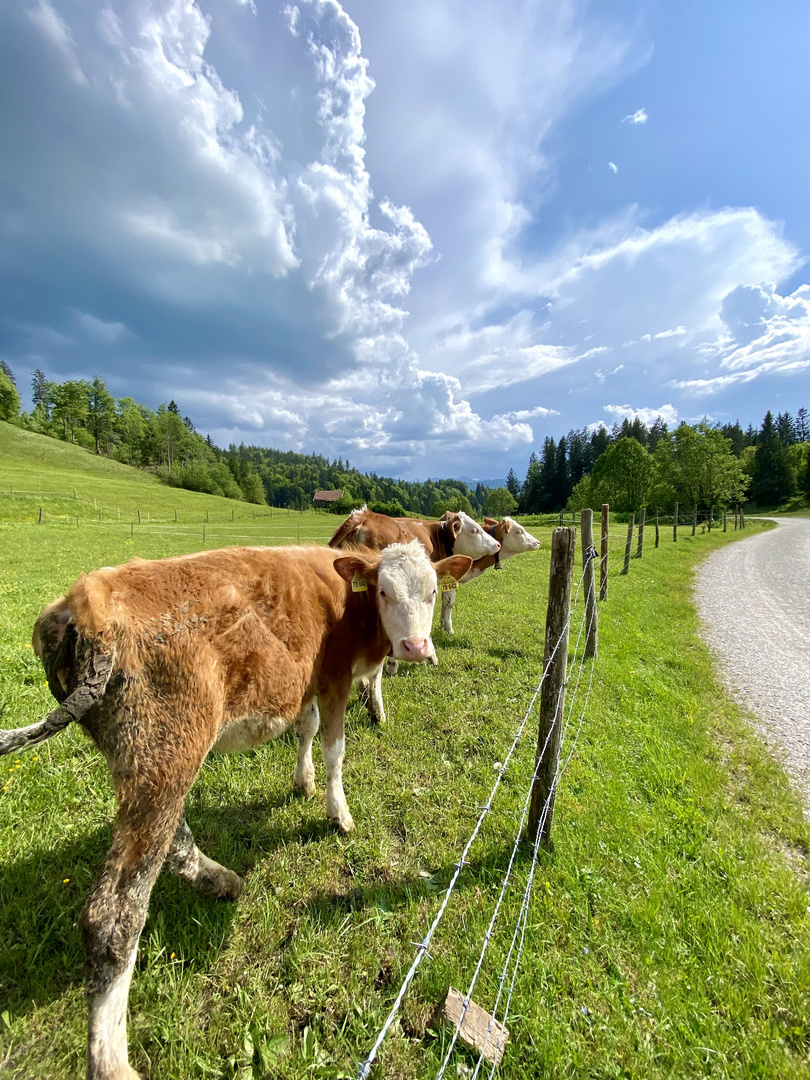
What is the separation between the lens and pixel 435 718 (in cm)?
514

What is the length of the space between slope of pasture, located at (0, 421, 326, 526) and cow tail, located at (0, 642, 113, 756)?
3854 cm

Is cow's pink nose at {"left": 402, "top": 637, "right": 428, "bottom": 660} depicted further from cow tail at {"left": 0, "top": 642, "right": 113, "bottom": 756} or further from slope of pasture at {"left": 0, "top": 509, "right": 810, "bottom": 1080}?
cow tail at {"left": 0, "top": 642, "right": 113, "bottom": 756}

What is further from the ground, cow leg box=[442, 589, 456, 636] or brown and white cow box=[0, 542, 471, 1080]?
brown and white cow box=[0, 542, 471, 1080]

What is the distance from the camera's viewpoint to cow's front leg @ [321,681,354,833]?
11.3ft

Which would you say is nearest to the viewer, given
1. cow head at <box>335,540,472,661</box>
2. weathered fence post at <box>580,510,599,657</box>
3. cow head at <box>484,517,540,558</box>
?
cow head at <box>335,540,472,661</box>

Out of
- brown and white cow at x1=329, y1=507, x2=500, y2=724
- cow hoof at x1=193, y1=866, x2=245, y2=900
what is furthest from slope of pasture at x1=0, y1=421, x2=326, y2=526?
cow hoof at x1=193, y1=866, x2=245, y2=900

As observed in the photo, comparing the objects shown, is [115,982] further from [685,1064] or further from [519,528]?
[519,528]

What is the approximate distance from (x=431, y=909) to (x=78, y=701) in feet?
8.38

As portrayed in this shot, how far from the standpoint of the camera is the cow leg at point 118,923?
1.94 metres

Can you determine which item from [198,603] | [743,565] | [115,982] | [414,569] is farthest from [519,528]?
[743,565]

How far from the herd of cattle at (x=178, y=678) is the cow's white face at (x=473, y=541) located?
541 centimetres

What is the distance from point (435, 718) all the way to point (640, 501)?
6704 cm

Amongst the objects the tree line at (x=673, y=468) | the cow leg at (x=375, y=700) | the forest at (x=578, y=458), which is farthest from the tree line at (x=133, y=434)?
the cow leg at (x=375, y=700)

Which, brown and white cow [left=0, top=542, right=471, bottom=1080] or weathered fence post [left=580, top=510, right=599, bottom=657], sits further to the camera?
weathered fence post [left=580, top=510, right=599, bottom=657]
